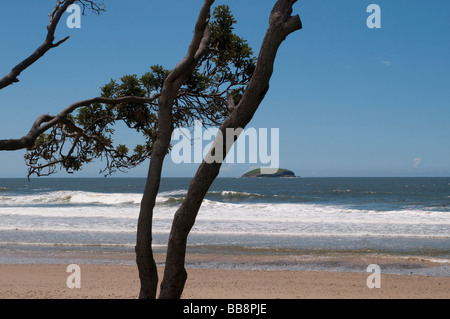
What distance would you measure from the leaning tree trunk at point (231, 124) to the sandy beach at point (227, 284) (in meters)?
4.43

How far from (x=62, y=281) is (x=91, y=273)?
758mm

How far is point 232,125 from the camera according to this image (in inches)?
160

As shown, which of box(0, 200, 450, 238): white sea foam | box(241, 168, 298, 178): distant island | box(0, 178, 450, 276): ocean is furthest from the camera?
box(241, 168, 298, 178): distant island

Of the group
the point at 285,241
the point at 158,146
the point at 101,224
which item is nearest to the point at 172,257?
the point at 158,146

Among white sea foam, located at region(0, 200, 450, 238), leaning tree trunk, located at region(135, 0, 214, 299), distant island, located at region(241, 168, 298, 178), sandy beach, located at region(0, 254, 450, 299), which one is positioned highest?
leaning tree trunk, located at region(135, 0, 214, 299)

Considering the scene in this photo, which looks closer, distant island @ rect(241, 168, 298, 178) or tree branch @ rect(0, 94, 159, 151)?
tree branch @ rect(0, 94, 159, 151)

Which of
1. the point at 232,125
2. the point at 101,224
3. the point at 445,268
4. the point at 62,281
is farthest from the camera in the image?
the point at 101,224

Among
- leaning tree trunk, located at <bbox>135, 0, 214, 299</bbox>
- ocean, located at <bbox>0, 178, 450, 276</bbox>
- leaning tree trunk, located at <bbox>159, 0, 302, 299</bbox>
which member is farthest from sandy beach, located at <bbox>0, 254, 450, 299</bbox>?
leaning tree trunk, located at <bbox>159, 0, 302, 299</bbox>

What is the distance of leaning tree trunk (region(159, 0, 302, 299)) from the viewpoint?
157 inches

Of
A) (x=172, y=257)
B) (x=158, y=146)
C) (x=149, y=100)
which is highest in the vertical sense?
(x=149, y=100)

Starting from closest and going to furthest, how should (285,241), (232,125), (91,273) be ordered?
(232,125), (91,273), (285,241)

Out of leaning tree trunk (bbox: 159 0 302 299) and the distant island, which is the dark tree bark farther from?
the distant island
